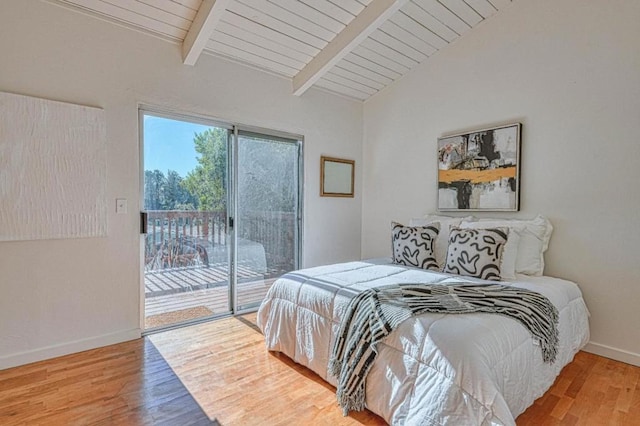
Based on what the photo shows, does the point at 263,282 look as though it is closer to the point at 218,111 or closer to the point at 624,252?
the point at 218,111

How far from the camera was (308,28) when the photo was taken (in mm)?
2916

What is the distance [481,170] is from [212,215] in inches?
101

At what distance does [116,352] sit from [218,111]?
213 cm

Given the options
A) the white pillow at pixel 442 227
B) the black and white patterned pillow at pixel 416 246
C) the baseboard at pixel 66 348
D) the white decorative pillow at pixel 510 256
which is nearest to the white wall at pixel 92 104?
the baseboard at pixel 66 348

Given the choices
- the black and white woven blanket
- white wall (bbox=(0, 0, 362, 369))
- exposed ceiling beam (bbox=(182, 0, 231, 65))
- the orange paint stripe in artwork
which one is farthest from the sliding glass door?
the black and white woven blanket

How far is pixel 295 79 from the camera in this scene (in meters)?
3.59

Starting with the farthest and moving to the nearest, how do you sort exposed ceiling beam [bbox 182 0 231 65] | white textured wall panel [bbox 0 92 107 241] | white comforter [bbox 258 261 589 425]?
1. exposed ceiling beam [bbox 182 0 231 65]
2. white textured wall panel [bbox 0 92 107 241]
3. white comforter [bbox 258 261 589 425]

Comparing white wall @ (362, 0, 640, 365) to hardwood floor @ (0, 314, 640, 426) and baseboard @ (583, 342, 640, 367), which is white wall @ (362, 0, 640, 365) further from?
hardwood floor @ (0, 314, 640, 426)

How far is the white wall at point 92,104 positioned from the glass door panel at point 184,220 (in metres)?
0.14

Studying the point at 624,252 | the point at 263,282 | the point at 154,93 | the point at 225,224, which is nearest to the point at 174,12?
the point at 154,93

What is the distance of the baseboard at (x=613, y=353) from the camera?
7.86ft

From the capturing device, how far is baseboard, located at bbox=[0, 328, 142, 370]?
7.32ft

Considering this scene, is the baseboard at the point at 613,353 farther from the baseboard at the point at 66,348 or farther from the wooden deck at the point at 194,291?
the baseboard at the point at 66,348

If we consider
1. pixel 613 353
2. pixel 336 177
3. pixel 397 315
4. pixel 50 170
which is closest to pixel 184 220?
pixel 50 170
